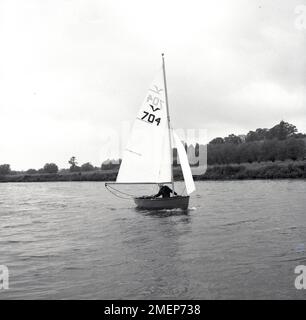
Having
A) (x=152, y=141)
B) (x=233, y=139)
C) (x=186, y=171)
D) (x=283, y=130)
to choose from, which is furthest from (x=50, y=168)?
(x=186, y=171)

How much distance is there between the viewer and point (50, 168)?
179875 mm

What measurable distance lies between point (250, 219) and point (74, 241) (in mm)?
10645

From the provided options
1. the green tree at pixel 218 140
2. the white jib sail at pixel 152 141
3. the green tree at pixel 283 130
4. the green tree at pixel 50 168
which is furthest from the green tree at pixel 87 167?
the white jib sail at pixel 152 141

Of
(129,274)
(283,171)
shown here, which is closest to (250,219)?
(129,274)

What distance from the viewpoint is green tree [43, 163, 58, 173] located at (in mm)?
179150

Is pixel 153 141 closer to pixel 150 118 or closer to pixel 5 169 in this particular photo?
pixel 150 118

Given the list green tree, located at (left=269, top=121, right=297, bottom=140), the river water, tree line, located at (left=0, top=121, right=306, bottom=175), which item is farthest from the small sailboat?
green tree, located at (left=269, top=121, right=297, bottom=140)

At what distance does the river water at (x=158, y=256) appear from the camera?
11617 mm

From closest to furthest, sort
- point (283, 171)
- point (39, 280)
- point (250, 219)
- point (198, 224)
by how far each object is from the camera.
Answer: point (39, 280) → point (198, 224) → point (250, 219) → point (283, 171)

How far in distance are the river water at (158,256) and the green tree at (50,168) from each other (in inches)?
6152

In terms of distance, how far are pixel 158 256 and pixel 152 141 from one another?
14.6 metres

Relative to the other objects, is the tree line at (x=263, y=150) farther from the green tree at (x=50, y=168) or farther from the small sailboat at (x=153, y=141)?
the small sailboat at (x=153, y=141)
